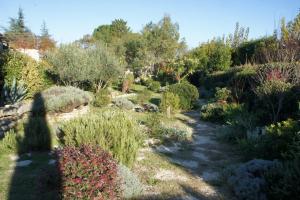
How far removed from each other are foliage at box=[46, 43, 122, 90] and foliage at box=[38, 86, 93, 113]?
3206 millimetres

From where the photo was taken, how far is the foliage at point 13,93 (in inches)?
532

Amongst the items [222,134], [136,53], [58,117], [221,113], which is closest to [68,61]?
[58,117]

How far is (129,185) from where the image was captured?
5.33 m

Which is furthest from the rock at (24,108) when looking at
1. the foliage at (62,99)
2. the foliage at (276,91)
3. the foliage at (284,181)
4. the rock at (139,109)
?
the foliage at (284,181)

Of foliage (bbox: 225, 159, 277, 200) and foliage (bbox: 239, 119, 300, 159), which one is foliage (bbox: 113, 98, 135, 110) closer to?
foliage (bbox: 239, 119, 300, 159)

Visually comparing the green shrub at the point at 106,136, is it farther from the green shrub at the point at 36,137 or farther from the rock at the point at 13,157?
the green shrub at the point at 36,137

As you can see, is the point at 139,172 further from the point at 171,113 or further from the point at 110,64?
the point at 110,64

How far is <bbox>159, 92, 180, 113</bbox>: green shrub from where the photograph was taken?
46.7 ft

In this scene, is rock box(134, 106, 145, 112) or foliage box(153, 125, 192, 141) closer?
foliage box(153, 125, 192, 141)

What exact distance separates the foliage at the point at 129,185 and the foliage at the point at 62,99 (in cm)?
727

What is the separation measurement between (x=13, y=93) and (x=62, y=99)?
262cm

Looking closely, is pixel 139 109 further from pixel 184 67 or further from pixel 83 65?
pixel 184 67

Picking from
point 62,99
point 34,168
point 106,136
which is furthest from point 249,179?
point 62,99

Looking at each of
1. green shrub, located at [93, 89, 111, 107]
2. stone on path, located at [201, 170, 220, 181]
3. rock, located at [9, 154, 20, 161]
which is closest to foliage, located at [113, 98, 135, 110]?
green shrub, located at [93, 89, 111, 107]
